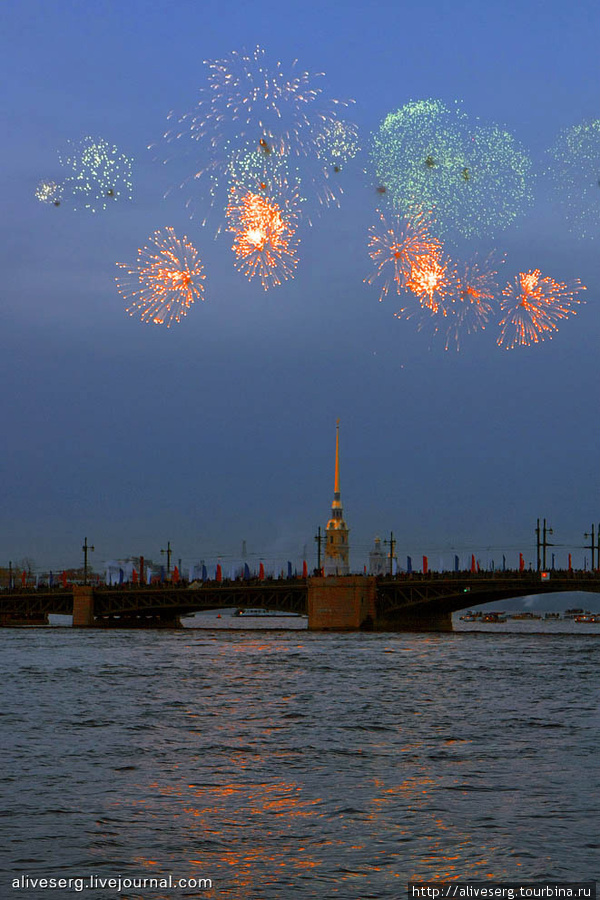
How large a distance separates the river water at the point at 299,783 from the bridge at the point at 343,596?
159 feet

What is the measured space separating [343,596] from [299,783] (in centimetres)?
8627

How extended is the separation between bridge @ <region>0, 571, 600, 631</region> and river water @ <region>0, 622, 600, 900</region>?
48.4m

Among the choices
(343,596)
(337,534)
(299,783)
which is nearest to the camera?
(299,783)

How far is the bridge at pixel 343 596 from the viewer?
99.0 metres

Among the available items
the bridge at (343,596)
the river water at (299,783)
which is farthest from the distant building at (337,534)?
the river water at (299,783)

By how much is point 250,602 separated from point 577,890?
98.3m

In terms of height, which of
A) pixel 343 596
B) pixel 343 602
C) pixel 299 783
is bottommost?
pixel 343 602

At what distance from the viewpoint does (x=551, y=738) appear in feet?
98.1

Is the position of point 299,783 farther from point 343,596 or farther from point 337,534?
point 337,534

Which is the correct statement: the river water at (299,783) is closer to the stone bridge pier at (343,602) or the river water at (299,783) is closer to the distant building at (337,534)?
the stone bridge pier at (343,602)

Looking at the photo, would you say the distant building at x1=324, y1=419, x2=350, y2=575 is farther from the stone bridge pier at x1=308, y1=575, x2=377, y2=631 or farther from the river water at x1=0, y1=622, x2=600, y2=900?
the river water at x1=0, y1=622, x2=600, y2=900

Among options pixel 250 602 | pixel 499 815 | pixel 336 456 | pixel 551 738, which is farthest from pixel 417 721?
pixel 336 456

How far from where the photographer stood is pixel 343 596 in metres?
108

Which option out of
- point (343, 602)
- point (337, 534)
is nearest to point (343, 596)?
point (343, 602)
